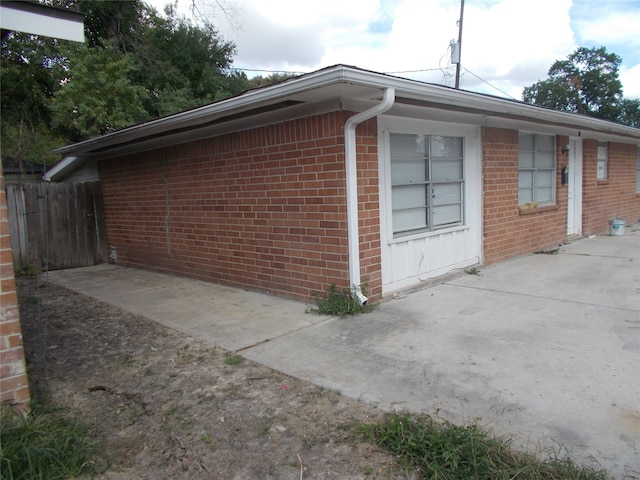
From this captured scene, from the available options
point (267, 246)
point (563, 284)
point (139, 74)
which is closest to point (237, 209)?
point (267, 246)

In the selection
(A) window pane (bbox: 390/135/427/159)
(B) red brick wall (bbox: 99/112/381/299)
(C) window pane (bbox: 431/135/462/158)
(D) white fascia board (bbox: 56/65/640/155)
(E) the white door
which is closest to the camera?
(D) white fascia board (bbox: 56/65/640/155)

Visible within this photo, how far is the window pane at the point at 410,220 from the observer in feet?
20.4

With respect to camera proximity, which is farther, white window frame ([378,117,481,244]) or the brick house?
white window frame ([378,117,481,244])

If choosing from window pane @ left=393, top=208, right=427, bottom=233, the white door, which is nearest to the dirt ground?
window pane @ left=393, top=208, right=427, bottom=233

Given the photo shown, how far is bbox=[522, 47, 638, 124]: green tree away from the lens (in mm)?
33406

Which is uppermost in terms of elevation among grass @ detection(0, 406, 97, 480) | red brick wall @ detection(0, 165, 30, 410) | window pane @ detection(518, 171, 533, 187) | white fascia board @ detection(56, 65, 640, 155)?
white fascia board @ detection(56, 65, 640, 155)

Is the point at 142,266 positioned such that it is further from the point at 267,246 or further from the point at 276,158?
the point at 276,158

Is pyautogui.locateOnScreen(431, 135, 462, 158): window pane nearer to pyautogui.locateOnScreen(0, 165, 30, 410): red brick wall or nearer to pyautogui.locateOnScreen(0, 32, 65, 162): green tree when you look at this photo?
pyautogui.locateOnScreen(0, 165, 30, 410): red brick wall

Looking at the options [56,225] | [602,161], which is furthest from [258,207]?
[602,161]

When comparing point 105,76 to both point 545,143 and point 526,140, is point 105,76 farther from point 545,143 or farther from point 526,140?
point 545,143

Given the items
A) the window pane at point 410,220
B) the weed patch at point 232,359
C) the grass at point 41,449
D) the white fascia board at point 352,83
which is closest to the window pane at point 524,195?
the white fascia board at point 352,83

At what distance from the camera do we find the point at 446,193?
275 inches

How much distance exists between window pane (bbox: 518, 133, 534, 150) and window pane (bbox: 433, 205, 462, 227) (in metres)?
2.43

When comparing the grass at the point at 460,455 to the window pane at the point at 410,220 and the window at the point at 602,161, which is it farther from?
the window at the point at 602,161
